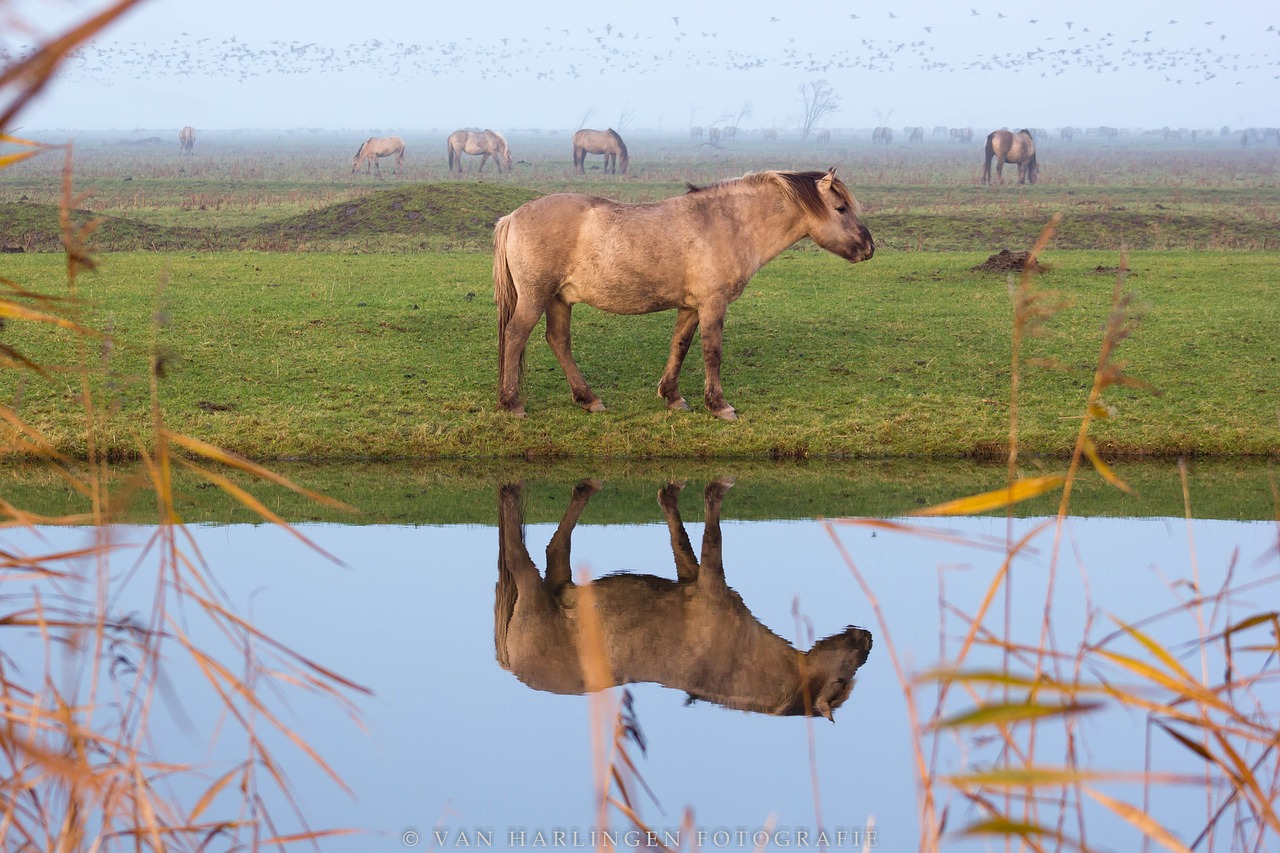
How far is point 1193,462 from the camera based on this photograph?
8.28 meters

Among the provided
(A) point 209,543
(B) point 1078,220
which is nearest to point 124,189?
(B) point 1078,220

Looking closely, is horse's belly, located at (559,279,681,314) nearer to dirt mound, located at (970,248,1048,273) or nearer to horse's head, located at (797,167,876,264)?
horse's head, located at (797,167,876,264)

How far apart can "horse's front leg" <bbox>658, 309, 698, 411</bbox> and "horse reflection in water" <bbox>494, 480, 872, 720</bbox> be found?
2.57 meters

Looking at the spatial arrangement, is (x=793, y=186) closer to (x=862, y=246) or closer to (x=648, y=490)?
(x=862, y=246)

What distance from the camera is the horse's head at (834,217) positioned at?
879 cm

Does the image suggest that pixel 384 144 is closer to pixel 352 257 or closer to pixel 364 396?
pixel 352 257

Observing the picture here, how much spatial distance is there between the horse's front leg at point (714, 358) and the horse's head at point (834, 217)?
817mm

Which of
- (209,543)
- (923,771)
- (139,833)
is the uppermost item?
(923,771)

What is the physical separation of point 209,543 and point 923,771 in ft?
16.9

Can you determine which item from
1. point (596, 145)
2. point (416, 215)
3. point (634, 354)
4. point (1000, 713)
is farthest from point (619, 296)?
point (596, 145)

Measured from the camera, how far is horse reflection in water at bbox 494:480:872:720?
482 centimetres

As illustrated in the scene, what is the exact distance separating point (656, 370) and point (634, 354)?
1.65 ft

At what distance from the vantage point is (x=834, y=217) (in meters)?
8.90

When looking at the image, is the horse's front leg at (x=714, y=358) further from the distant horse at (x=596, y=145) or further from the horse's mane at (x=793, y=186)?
the distant horse at (x=596, y=145)
